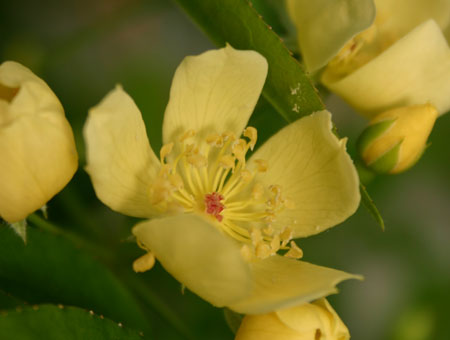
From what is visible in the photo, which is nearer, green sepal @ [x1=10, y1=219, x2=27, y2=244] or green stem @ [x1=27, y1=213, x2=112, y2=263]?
green sepal @ [x1=10, y1=219, x2=27, y2=244]

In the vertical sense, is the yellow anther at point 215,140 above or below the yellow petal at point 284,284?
above

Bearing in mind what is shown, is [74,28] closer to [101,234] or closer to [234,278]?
[101,234]

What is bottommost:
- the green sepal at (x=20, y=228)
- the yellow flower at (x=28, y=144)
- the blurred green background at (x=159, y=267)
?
the blurred green background at (x=159, y=267)

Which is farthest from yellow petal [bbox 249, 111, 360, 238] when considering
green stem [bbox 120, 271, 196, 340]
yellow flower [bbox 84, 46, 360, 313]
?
green stem [bbox 120, 271, 196, 340]

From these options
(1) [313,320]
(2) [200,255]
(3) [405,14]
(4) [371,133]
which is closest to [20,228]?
(2) [200,255]

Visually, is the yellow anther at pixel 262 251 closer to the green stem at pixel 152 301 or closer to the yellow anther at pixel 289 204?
the yellow anther at pixel 289 204

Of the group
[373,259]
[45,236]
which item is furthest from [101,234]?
[373,259]

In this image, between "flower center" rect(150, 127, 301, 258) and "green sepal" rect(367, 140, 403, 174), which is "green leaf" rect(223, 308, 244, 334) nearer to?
"flower center" rect(150, 127, 301, 258)

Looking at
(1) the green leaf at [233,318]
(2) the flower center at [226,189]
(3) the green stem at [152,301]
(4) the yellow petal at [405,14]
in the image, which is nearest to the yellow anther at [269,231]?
(2) the flower center at [226,189]
